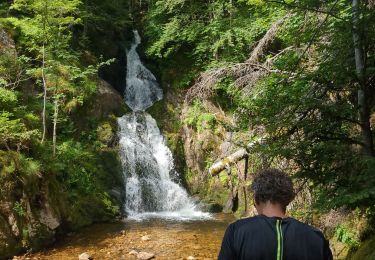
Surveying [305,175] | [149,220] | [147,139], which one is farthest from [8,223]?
[147,139]

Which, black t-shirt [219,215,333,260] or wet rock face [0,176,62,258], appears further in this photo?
wet rock face [0,176,62,258]

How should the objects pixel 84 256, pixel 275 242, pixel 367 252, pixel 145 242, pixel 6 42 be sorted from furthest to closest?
1. pixel 6 42
2. pixel 145 242
3. pixel 84 256
4. pixel 367 252
5. pixel 275 242

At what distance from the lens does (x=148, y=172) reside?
15.7 m

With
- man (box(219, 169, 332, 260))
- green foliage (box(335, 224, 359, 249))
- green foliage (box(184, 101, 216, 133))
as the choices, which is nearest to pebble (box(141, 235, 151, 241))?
green foliage (box(335, 224, 359, 249))

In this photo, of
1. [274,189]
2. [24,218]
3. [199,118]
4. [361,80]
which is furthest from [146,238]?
[274,189]

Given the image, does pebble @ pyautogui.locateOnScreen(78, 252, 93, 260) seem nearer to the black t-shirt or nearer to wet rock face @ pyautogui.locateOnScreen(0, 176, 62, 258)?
wet rock face @ pyautogui.locateOnScreen(0, 176, 62, 258)

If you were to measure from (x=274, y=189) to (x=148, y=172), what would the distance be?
13769 millimetres

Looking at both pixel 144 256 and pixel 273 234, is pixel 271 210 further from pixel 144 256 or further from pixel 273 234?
pixel 144 256

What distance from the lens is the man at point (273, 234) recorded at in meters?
1.96

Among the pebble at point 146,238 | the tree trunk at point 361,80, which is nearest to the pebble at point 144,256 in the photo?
the pebble at point 146,238

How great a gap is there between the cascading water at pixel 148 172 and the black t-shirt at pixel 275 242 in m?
11.0

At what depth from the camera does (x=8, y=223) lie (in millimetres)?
8438

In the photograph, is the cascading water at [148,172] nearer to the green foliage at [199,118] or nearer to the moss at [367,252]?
the green foliage at [199,118]

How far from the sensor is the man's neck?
2.11m
